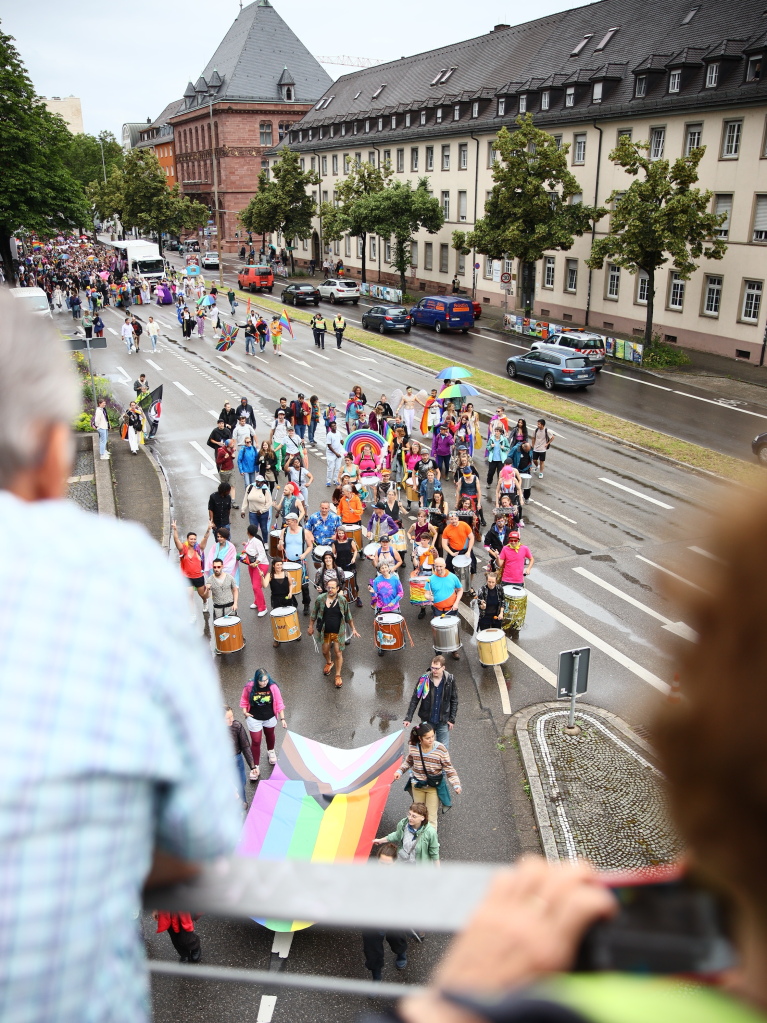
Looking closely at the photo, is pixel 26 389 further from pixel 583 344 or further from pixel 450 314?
pixel 450 314

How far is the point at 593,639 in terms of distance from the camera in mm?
14055

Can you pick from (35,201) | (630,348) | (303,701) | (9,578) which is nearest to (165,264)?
(35,201)

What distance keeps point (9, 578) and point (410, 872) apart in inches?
26.6

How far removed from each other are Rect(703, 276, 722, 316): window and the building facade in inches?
2.0

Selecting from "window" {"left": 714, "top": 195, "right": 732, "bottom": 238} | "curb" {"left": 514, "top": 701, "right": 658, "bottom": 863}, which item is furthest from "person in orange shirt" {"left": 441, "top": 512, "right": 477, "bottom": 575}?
"window" {"left": 714, "top": 195, "right": 732, "bottom": 238}

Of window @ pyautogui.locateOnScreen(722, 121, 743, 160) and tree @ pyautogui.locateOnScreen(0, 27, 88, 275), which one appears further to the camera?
tree @ pyautogui.locateOnScreen(0, 27, 88, 275)

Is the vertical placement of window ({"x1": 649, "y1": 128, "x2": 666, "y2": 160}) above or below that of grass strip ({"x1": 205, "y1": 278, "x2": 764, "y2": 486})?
above

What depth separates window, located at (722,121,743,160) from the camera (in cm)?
3641

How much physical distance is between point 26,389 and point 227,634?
1269 cm

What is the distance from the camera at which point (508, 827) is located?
31.6 feet

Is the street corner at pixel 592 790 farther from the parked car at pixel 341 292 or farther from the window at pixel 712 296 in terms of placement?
the parked car at pixel 341 292

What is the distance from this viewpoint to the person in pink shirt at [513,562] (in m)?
14.3

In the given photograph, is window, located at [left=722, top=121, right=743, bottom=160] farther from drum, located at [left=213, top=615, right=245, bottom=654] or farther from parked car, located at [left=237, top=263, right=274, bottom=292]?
parked car, located at [left=237, top=263, right=274, bottom=292]

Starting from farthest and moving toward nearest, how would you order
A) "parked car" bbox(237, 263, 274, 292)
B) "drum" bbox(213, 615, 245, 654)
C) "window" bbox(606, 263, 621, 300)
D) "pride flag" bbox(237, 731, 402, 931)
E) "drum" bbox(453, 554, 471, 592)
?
"parked car" bbox(237, 263, 274, 292)
"window" bbox(606, 263, 621, 300)
"drum" bbox(453, 554, 471, 592)
"drum" bbox(213, 615, 245, 654)
"pride flag" bbox(237, 731, 402, 931)
